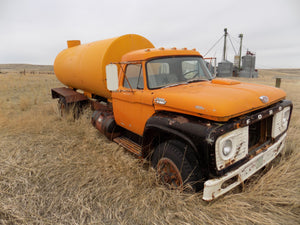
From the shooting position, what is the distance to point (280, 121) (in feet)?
9.59

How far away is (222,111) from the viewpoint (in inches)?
82.9

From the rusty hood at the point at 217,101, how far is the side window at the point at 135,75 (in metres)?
0.50

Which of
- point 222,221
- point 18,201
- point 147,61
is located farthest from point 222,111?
point 18,201

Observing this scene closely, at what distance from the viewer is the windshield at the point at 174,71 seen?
3244 millimetres

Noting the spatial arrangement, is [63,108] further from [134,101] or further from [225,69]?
[225,69]

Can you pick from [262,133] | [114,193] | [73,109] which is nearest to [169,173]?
[114,193]

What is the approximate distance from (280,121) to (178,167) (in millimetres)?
1743

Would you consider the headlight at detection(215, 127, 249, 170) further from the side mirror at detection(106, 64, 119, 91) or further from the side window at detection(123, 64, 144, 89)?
the side mirror at detection(106, 64, 119, 91)

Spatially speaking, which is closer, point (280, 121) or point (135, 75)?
point (280, 121)

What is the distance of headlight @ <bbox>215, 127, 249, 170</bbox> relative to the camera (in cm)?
210

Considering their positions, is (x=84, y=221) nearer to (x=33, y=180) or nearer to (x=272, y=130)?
(x=33, y=180)

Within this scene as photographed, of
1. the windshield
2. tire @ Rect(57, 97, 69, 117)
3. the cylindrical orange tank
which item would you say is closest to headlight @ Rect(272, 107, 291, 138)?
the windshield

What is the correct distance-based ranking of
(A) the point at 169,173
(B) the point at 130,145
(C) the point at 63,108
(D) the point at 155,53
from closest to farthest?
(A) the point at 169,173 → (D) the point at 155,53 → (B) the point at 130,145 → (C) the point at 63,108

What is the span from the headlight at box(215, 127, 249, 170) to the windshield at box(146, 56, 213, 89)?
1.38m
